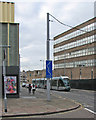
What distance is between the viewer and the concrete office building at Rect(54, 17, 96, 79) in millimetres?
59344

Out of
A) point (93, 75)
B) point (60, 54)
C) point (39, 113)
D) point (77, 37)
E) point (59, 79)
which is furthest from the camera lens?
point (60, 54)

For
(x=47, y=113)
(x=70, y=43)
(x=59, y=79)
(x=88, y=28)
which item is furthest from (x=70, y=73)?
(x=47, y=113)

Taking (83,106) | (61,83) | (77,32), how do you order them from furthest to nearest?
1. (77,32)
2. (61,83)
3. (83,106)

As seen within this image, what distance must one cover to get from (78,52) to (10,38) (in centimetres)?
4596

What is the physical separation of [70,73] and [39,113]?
190 feet

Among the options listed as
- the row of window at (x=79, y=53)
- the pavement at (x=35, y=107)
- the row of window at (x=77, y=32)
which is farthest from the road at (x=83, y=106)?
the row of window at (x=77, y=32)

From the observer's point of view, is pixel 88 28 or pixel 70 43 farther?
pixel 70 43

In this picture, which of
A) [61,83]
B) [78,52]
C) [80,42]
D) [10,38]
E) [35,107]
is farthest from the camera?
[78,52]

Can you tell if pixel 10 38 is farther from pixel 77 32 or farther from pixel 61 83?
pixel 77 32

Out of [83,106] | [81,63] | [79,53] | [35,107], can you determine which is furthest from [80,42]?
[35,107]

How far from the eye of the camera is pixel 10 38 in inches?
925

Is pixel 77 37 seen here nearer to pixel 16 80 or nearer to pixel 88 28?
pixel 88 28

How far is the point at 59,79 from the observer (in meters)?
43.2

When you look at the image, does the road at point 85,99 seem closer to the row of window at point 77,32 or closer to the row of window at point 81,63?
the row of window at point 81,63
